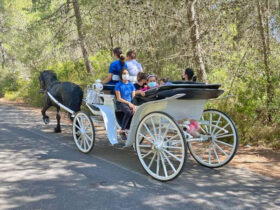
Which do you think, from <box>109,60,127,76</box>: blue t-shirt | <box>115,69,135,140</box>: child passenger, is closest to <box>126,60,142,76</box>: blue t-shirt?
<box>109,60,127,76</box>: blue t-shirt

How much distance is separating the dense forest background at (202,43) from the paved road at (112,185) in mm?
2633

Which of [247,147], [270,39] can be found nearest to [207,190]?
[247,147]

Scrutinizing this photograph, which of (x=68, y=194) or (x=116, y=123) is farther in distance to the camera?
(x=116, y=123)

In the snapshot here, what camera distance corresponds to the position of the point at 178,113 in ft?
16.4

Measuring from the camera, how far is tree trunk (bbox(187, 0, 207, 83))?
847 cm

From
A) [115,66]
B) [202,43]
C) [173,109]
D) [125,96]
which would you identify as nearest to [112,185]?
[173,109]

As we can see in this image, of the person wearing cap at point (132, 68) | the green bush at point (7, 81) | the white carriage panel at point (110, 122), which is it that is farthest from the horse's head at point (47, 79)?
the green bush at point (7, 81)

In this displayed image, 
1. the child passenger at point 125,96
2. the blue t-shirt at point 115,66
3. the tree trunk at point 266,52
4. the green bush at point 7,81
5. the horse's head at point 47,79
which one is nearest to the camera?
the child passenger at point 125,96

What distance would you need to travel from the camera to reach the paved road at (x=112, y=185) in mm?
3943

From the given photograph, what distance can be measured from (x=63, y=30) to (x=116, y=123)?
10097 millimetres

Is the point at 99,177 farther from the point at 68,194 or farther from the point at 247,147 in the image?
the point at 247,147

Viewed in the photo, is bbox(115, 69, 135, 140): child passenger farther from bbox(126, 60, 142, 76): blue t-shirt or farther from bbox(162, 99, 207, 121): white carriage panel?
bbox(162, 99, 207, 121): white carriage panel

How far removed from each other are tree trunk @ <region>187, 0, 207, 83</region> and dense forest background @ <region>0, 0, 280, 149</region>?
0.09 ft

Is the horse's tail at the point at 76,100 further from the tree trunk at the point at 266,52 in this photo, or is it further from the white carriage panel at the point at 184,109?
the tree trunk at the point at 266,52
